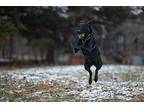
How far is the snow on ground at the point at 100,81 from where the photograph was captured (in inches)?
361

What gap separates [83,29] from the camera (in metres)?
9.88

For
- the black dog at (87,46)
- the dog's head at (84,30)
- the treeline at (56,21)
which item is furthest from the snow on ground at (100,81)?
the treeline at (56,21)

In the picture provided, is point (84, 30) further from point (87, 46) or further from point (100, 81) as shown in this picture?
point (100, 81)

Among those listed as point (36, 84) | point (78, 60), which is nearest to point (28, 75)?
point (36, 84)

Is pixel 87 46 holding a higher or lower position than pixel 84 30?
lower

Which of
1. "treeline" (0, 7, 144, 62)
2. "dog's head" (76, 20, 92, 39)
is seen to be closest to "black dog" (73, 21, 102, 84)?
"dog's head" (76, 20, 92, 39)

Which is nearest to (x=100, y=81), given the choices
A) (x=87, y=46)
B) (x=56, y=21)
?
(x=87, y=46)

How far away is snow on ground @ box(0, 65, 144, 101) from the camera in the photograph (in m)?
9.17

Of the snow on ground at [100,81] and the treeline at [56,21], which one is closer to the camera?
the snow on ground at [100,81]

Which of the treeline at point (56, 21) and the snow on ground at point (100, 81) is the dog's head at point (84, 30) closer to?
the snow on ground at point (100, 81)

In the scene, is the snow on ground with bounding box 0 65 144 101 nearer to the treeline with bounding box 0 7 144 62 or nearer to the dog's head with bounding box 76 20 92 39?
the dog's head with bounding box 76 20 92 39

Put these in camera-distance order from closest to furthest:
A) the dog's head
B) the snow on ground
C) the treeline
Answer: the snow on ground → the dog's head → the treeline

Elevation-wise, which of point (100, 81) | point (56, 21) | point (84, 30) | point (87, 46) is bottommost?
point (100, 81)

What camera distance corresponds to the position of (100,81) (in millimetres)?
10102
